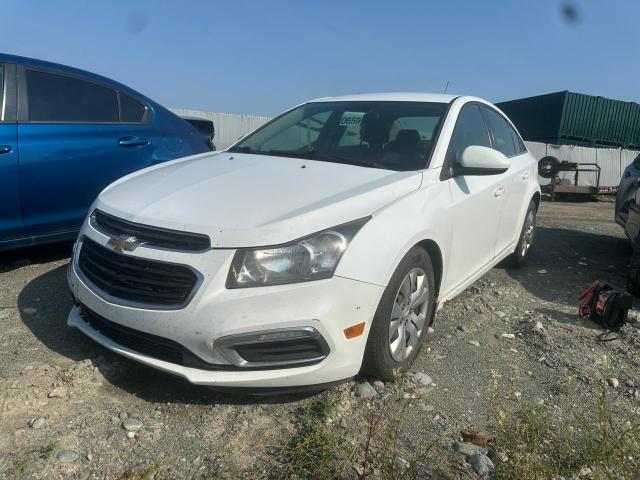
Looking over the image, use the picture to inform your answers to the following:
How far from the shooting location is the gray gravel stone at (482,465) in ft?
6.80

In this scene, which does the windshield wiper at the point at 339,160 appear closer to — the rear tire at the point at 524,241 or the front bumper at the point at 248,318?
the front bumper at the point at 248,318

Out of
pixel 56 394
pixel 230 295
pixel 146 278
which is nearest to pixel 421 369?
pixel 230 295

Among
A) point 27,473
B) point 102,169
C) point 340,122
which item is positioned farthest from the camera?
point 102,169

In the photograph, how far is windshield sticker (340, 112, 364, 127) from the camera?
364 centimetres

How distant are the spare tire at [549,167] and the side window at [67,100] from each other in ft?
36.0

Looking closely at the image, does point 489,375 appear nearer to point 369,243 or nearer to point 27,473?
point 369,243

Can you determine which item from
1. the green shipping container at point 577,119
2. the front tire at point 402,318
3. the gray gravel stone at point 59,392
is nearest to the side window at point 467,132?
the front tire at point 402,318

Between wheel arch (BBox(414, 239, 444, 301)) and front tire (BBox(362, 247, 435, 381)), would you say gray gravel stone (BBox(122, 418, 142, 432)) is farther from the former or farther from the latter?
wheel arch (BBox(414, 239, 444, 301))

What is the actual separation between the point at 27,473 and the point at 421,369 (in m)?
1.95

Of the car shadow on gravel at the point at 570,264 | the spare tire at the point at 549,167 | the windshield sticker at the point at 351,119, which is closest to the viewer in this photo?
the windshield sticker at the point at 351,119

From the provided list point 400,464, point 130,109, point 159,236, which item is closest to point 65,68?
point 130,109

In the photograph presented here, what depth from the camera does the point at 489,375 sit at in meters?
2.94

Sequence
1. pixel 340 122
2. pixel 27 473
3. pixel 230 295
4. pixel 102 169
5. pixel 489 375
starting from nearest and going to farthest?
1. pixel 27 473
2. pixel 230 295
3. pixel 489 375
4. pixel 340 122
5. pixel 102 169

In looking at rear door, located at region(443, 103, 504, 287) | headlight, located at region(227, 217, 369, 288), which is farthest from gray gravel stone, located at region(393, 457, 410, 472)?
rear door, located at region(443, 103, 504, 287)
